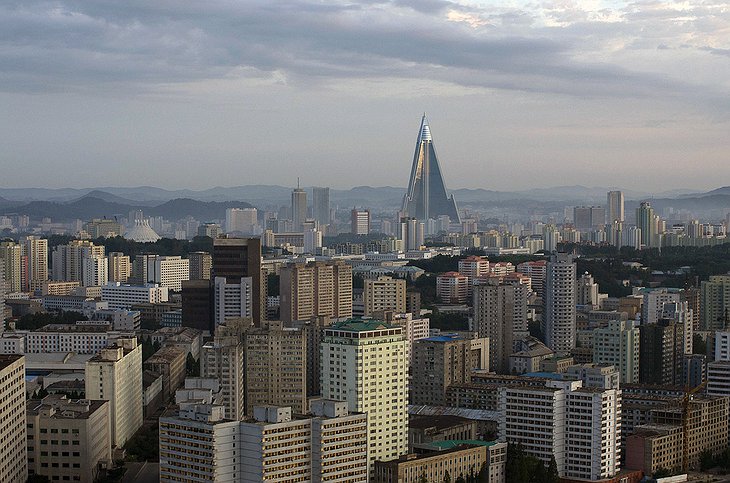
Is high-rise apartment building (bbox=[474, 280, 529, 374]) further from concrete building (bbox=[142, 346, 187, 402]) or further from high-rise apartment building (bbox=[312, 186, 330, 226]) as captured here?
high-rise apartment building (bbox=[312, 186, 330, 226])

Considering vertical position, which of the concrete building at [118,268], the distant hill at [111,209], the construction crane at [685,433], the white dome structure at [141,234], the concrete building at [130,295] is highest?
the distant hill at [111,209]

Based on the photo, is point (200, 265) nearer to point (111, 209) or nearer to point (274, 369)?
point (274, 369)


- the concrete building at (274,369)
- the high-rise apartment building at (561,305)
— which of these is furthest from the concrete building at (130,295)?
the concrete building at (274,369)

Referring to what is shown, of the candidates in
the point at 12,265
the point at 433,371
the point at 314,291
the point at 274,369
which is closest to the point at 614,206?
the point at 12,265

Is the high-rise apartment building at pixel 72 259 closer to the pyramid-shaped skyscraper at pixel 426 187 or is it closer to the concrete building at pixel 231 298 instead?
the concrete building at pixel 231 298

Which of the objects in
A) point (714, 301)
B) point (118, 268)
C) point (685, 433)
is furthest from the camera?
point (118, 268)

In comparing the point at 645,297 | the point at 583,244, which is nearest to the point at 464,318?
the point at 645,297
